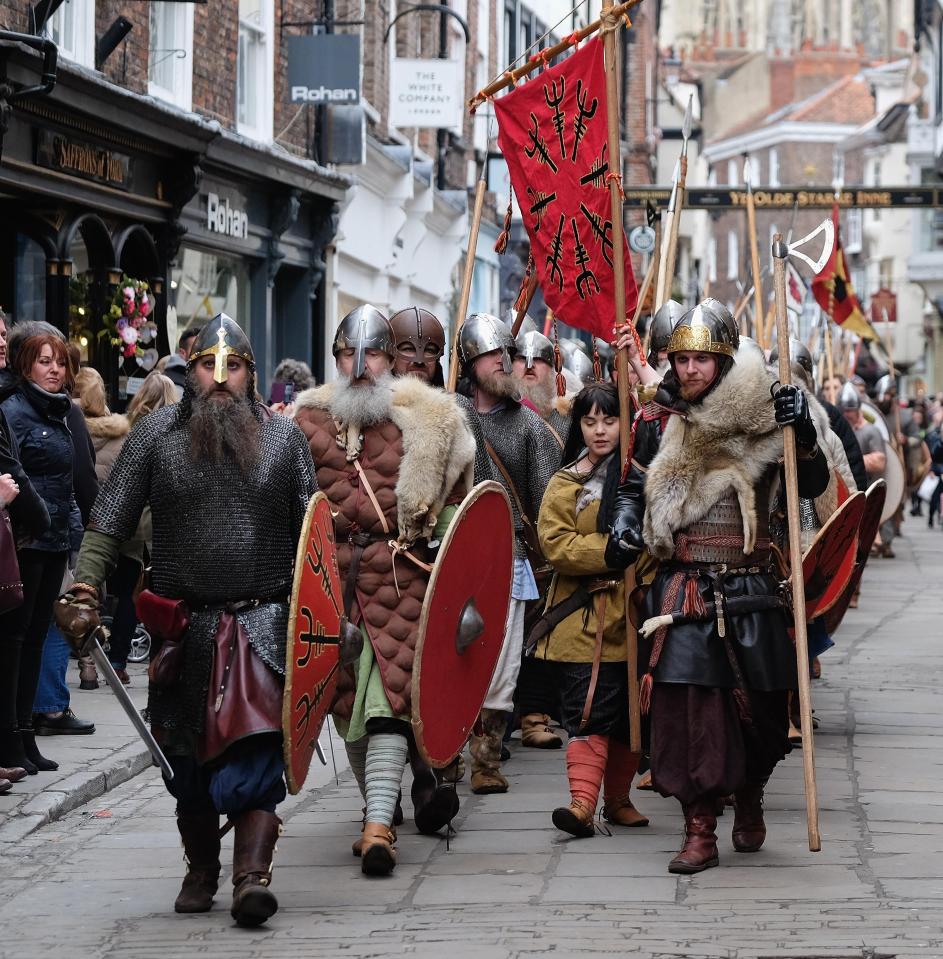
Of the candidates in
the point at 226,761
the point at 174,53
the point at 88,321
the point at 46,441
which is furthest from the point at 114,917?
the point at 174,53

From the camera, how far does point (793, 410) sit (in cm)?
638

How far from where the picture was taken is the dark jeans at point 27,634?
7980 mm

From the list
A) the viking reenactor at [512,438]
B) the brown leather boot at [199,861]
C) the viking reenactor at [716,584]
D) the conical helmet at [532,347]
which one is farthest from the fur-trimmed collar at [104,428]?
the brown leather boot at [199,861]

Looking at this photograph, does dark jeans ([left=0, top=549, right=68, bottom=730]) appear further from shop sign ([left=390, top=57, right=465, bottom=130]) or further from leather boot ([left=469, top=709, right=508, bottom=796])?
shop sign ([left=390, top=57, right=465, bottom=130])

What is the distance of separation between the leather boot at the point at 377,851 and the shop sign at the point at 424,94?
15420mm

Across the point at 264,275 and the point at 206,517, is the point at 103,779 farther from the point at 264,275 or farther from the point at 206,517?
the point at 264,275

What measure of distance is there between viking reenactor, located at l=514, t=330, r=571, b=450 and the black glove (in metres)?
3.27

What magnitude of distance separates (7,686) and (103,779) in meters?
0.56

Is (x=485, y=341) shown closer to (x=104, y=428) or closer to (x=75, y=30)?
(x=104, y=428)

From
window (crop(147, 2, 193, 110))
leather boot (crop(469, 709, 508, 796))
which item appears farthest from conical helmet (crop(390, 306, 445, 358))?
window (crop(147, 2, 193, 110))

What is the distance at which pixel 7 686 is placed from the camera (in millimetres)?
7965

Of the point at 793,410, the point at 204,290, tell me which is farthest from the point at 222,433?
the point at 204,290

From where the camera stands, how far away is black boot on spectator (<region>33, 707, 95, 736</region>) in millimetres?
9109

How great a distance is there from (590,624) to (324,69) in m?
11.5
